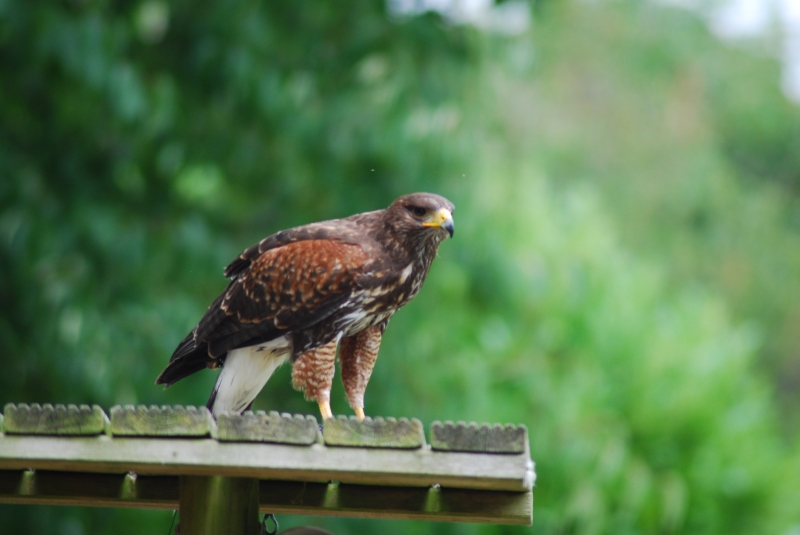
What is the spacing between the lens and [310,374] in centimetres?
315

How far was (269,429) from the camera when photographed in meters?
2.64

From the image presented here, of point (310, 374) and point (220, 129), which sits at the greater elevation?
point (220, 129)

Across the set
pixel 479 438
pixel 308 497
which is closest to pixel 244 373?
pixel 308 497

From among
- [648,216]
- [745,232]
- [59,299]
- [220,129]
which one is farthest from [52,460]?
[745,232]

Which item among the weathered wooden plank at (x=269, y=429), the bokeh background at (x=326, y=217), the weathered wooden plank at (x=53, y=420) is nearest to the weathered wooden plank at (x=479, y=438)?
the weathered wooden plank at (x=269, y=429)

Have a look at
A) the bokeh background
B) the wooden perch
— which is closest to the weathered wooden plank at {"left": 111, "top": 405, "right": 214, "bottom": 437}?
the wooden perch

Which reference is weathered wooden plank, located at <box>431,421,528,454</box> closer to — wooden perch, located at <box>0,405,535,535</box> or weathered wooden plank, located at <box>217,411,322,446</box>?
wooden perch, located at <box>0,405,535,535</box>

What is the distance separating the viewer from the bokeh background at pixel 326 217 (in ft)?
20.6

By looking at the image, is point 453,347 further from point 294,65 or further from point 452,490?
point 452,490

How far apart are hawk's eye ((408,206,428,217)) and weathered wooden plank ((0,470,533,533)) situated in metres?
0.81

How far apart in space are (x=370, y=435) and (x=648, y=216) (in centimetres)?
1443

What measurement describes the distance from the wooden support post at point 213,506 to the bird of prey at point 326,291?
0.35 m

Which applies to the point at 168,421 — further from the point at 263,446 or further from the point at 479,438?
the point at 479,438

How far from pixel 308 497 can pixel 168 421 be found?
25.7 inches
